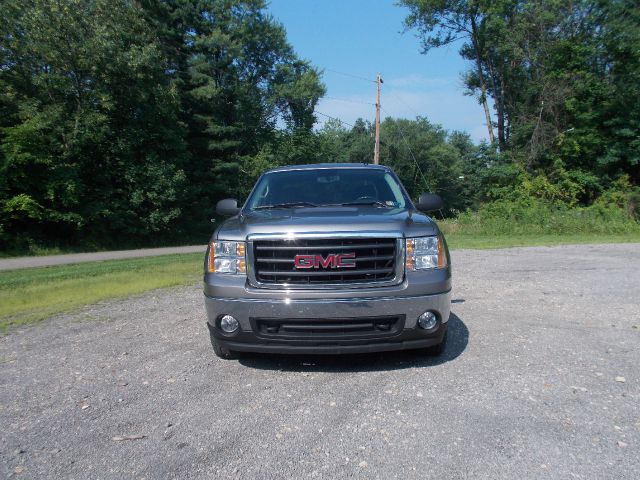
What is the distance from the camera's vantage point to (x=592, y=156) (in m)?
30.2

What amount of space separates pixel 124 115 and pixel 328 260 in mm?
28206

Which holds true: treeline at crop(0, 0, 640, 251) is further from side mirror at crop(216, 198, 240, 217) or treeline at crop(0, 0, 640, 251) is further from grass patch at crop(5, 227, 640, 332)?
side mirror at crop(216, 198, 240, 217)

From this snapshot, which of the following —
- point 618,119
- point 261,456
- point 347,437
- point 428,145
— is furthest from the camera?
point 428,145

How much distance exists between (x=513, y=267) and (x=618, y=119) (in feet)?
77.7

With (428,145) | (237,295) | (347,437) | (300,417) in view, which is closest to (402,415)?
(347,437)

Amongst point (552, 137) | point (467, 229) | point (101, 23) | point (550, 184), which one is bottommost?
point (467, 229)

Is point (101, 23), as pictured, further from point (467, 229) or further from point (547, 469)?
point (547, 469)

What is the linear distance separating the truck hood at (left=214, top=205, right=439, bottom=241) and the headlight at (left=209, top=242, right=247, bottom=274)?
69 mm

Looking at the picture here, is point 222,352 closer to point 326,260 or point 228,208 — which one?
point 326,260

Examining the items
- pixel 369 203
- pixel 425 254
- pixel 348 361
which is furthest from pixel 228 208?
pixel 425 254

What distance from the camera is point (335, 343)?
3758 mm

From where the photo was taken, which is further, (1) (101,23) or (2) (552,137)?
(2) (552,137)

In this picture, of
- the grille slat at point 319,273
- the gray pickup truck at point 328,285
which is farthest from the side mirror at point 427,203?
the grille slat at point 319,273

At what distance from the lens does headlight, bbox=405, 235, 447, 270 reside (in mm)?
3922
